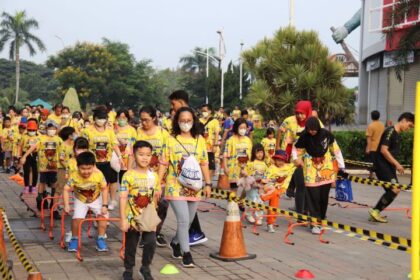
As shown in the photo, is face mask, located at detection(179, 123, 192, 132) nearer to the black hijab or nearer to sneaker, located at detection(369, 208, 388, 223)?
the black hijab

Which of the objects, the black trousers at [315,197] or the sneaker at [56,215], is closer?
the black trousers at [315,197]

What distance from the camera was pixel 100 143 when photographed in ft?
33.0

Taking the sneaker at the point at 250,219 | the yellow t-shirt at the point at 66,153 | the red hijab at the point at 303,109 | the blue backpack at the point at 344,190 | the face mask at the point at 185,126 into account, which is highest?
the red hijab at the point at 303,109

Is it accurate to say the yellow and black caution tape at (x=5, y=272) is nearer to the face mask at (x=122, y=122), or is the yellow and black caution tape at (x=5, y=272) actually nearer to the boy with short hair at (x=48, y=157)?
the boy with short hair at (x=48, y=157)

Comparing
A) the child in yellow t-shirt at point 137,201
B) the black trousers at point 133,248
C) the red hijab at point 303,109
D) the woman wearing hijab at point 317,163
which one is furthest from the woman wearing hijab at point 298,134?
the black trousers at point 133,248

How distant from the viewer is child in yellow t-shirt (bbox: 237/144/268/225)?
399 inches

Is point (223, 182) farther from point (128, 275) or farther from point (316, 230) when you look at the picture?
point (128, 275)

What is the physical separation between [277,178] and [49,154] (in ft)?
12.8

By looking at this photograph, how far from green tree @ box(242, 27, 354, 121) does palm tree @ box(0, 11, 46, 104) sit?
180 feet

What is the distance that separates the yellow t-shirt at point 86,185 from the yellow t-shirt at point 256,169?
2909 mm

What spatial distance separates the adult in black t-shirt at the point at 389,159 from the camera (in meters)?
10.4

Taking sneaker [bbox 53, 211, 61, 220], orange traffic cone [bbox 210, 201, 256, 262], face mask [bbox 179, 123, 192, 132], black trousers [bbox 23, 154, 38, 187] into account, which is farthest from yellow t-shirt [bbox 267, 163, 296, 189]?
black trousers [bbox 23, 154, 38, 187]

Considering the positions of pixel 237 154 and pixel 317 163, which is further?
pixel 237 154

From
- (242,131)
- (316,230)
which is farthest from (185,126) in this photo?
(242,131)
